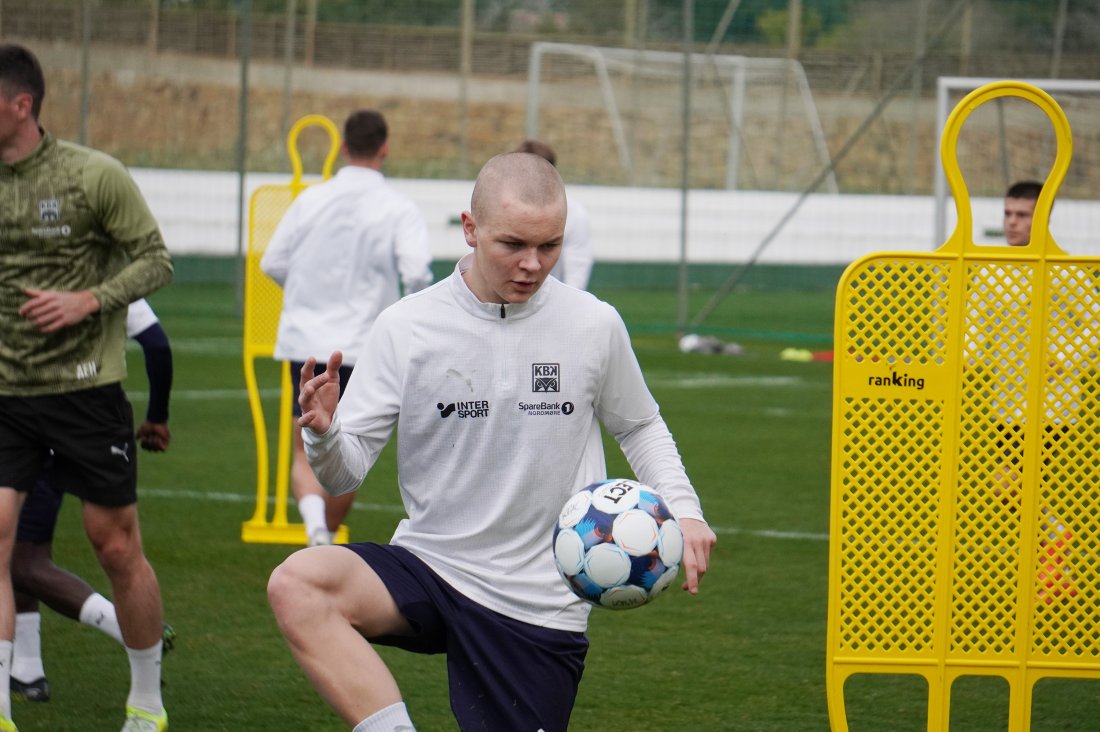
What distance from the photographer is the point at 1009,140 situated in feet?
72.6

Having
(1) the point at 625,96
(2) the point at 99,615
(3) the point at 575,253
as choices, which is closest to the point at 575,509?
(2) the point at 99,615

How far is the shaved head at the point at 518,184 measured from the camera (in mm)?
4051

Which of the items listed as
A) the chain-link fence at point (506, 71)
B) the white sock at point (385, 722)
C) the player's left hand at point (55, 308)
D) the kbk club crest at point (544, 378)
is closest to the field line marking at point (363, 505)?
the player's left hand at point (55, 308)

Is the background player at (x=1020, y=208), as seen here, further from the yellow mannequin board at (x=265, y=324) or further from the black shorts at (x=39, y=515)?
the black shorts at (x=39, y=515)

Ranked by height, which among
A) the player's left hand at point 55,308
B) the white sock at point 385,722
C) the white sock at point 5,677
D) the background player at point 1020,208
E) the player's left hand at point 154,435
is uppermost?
the background player at point 1020,208

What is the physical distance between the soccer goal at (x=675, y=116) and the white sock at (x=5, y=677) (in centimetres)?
1915

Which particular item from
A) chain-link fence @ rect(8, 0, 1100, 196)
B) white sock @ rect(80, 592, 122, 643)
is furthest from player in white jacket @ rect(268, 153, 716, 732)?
chain-link fence @ rect(8, 0, 1100, 196)

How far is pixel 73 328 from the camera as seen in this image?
535 centimetres

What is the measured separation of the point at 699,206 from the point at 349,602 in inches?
756

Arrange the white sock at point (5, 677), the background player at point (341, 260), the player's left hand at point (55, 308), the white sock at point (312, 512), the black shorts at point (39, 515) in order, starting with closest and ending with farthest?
1. the white sock at point (5, 677)
2. the player's left hand at point (55, 308)
3. the black shorts at point (39, 515)
4. the white sock at point (312, 512)
5. the background player at point (341, 260)

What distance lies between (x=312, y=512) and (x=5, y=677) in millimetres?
3564

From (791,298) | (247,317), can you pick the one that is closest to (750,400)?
(247,317)

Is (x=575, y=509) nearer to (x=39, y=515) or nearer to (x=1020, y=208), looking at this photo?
(x=39, y=515)

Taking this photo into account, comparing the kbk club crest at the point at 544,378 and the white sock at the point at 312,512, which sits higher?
the kbk club crest at the point at 544,378
